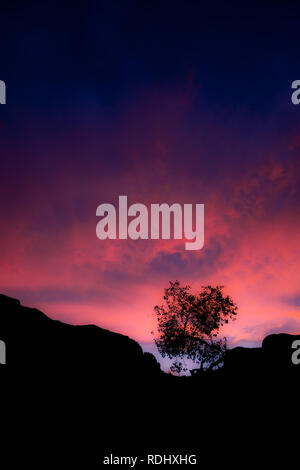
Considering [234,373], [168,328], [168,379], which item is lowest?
[168,379]

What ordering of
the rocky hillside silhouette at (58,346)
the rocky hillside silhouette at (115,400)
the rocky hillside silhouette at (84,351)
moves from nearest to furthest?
the rocky hillside silhouette at (115,400), the rocky hillside silhouette at (58,346), the rocky hillside silhouette at (84,351)

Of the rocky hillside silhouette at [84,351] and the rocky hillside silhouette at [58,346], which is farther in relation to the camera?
the rocky hillside silhouette at [84,351]

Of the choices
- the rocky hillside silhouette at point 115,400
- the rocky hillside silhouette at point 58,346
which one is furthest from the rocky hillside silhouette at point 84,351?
the rocky hillside silhouette at point 115,400

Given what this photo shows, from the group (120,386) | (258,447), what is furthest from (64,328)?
(258,447)

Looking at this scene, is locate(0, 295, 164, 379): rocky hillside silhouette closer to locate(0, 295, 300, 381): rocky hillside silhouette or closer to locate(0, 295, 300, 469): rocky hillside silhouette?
locate(0, 295, 300, 381): rocky hillside silhouette

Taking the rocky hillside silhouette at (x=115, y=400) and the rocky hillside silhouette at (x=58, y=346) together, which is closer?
the rocky hillside silhouette at (x=115, y=400)

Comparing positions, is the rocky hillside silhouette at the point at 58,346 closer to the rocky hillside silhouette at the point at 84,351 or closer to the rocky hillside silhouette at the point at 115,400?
the rocky hillside silhouette at the point at 84,351

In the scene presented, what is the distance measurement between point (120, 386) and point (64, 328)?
8.35 metres

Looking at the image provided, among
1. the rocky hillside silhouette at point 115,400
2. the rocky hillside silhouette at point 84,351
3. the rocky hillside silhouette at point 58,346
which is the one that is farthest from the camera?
the rocky hillside silhouette at point 84,351

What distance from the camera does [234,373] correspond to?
93.4ft

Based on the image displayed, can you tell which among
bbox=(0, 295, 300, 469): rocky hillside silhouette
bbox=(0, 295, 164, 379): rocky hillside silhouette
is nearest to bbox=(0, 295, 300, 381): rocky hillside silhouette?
bbox=(0, 295, 164, 379): rocky hillside silhouette

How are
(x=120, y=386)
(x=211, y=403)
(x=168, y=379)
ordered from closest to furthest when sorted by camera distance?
1. (x=211, y=403)
2. (x=120, y=386)
3. (x=168, y=379)

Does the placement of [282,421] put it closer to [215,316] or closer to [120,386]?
[120,386]

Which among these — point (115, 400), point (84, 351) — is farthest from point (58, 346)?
point (115, 400)
